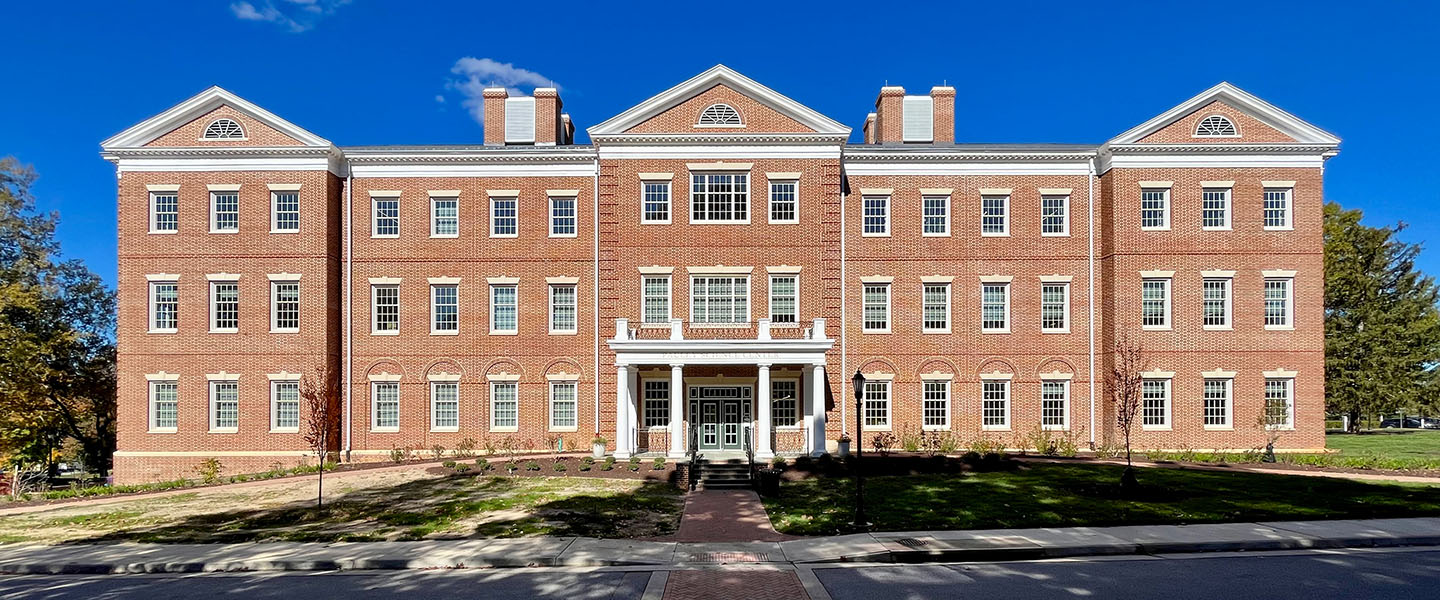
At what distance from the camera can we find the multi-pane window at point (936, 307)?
89.7ft

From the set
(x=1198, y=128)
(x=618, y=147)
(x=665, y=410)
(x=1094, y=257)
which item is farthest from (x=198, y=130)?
(x=1198, y=128)

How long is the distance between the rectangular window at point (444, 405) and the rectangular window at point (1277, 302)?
99.7 ft

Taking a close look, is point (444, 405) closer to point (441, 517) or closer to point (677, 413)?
point (677, 413)

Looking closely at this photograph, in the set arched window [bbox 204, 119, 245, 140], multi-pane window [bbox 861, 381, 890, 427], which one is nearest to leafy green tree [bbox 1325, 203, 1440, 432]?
multi-pane window [bbox 861, 381, 890, 427]

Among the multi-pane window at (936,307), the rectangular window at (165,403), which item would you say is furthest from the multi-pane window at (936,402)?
the rectangular window at (165,403)

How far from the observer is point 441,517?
15969 mm

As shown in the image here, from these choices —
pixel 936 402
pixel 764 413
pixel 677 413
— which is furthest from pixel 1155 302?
pixel 677 413

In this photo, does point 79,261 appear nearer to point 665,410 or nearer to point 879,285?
point 665,410

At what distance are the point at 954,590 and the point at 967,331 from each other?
715 inches

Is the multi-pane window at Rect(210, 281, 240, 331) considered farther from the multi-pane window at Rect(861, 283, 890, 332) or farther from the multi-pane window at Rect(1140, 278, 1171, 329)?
the multi-pane window at Rect(1140, 278, 1171, 329)

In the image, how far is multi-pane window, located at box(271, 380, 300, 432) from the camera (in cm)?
2638

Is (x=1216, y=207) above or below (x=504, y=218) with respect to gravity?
above

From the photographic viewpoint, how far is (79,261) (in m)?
33.3

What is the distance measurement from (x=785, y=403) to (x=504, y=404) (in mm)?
10693
